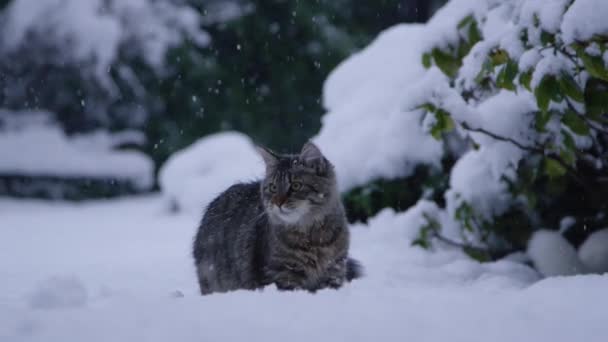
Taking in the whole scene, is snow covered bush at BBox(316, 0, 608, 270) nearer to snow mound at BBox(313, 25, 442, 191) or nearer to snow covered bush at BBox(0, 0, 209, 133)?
snow mound at BBox(313, 25, 442, 191)

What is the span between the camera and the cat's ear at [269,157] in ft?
10.7

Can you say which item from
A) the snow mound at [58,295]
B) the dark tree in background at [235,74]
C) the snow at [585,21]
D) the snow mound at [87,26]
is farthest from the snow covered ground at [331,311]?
the dark tree in background at [235,74]

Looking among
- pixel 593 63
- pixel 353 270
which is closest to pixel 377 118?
pixel 353 270

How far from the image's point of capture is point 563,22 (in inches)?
106

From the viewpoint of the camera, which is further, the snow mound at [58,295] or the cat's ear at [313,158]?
the cat's ear at [313,158]

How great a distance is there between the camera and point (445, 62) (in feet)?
11.6

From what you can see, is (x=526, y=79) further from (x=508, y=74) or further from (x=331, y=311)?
(x=331, y=311)

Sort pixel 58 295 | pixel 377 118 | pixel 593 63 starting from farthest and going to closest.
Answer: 1. pixel 377 118
2. pixel 593 63
3. pixel 58 295

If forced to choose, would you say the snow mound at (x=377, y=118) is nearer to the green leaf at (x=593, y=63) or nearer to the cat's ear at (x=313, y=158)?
the cat's ear at (x=313, y=158)

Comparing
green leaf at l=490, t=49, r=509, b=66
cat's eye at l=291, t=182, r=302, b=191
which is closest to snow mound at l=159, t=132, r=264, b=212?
cat's eye at l=291, t=182, r=302, b=191

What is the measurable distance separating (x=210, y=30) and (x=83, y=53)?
156 inches

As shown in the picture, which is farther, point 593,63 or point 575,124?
point 575,124

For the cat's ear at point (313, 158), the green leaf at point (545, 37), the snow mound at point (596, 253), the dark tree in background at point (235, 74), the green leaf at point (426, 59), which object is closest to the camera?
the green leaf at point (545, 37)

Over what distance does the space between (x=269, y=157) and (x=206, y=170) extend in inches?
254
